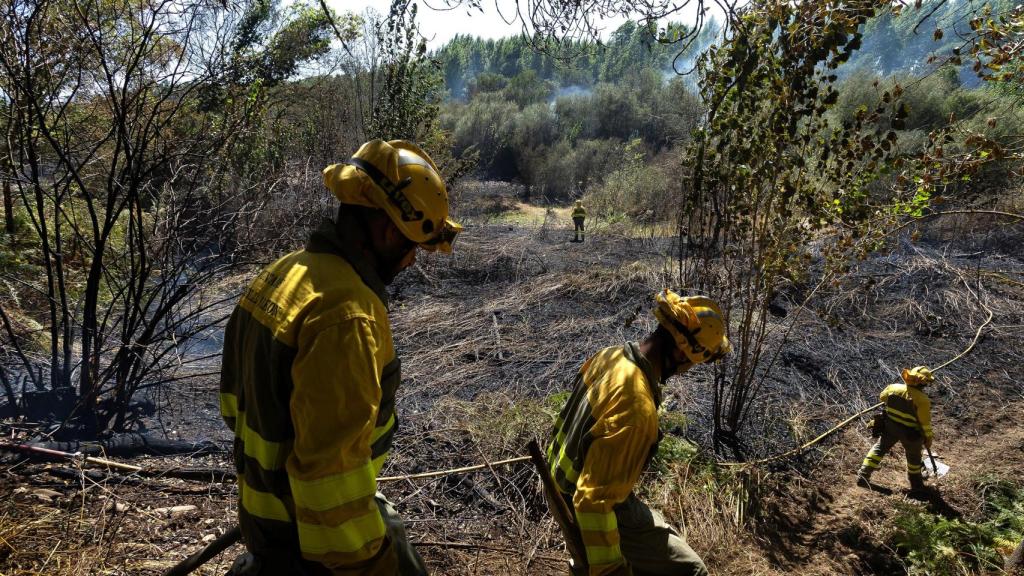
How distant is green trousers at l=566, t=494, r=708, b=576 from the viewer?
7.88ft

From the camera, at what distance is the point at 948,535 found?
3.66 m

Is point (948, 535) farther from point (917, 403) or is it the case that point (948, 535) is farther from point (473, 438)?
point (473, 438)

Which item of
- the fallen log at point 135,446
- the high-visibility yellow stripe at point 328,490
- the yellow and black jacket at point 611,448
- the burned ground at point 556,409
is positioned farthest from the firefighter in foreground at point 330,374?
the fallen log at point 135,446

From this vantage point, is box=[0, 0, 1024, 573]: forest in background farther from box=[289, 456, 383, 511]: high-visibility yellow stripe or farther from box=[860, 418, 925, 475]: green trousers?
box=[289, 456, 383, 511]: high-visibility yellow stripe

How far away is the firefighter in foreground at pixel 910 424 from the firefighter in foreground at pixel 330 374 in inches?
175

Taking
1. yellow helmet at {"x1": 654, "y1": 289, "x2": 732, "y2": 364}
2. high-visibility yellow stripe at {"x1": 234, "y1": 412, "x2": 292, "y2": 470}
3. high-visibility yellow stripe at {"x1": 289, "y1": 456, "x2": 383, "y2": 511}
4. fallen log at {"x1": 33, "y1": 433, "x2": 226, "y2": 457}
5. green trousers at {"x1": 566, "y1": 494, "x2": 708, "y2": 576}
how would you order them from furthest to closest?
1. fallen log at {"x1": 33, "y1": 433, "x2": 226, "y2": 457}
2. green trousers at {"x1": 566, "y1": 494, "x2": 708, "y2": 576}
3. yellow helmet at {"x1": 654, "y1": 289, "x2": 732, "y2": 364}
4. high-visibility yellow stripe at {"x1": 234, "y1": 412, "x2": 292, "y2": 470}
5. high-visibility yellow stripe at {"x1": 289, "y1": 456, "x2": 383, "y2": 511}

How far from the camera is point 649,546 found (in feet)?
7.99

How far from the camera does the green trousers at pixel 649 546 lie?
2.40 m

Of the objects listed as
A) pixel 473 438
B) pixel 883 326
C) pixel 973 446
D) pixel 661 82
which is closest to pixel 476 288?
pixel 473 438

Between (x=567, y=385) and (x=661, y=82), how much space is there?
31.6 meters

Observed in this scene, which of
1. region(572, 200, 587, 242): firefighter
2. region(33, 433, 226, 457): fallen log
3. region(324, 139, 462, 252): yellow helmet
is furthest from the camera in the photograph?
region(572, 200, 587, 242): firefighter

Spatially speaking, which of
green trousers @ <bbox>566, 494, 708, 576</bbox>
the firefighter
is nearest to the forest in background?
green trousers @ <bbox>566, 494, 708, 576</bbox>

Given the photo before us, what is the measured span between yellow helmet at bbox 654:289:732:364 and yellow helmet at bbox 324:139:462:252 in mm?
1158

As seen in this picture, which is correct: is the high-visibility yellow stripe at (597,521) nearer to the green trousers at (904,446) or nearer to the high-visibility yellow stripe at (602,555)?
the high-visibility yellow stripe at (602,555)
